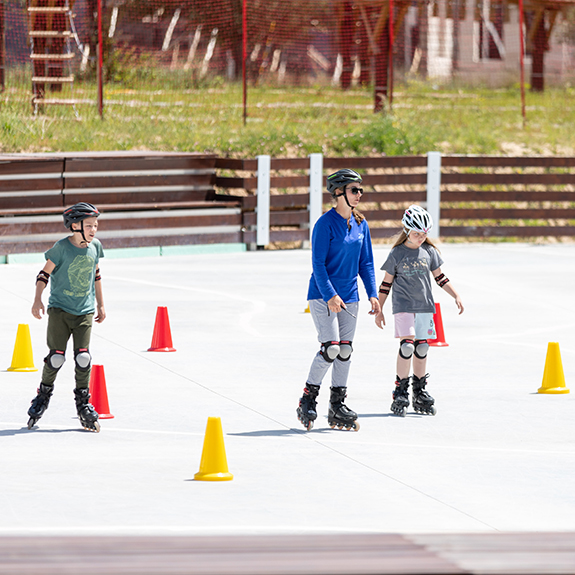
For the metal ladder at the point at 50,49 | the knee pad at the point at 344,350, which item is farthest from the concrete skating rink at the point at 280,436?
the metal ladder at the point at 50,49

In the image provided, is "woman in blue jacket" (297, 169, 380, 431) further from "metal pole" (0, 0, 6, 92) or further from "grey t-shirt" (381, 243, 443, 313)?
"metal pole" (0, 0, 6, 92)

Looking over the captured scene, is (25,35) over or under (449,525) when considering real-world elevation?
over

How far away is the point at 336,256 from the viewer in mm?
8391

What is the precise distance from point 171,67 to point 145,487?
20.1 m

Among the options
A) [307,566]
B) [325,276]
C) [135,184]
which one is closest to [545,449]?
[325,276]

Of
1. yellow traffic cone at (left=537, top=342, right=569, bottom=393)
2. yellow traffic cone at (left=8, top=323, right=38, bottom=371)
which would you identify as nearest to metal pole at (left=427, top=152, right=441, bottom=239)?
yellow traffic cone at (left=537, top=342, right=569, bottom=393)

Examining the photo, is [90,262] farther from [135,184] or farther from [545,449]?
[135,184]

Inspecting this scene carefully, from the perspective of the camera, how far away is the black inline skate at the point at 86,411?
324 inches

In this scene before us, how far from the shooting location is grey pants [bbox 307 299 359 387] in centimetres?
839

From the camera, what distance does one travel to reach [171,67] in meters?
26.0

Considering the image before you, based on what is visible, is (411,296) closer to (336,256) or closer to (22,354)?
(336,256)

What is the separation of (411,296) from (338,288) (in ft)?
3.01

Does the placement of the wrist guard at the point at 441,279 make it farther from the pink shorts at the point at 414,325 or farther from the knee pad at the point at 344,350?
the knee pad at the point at 344,350

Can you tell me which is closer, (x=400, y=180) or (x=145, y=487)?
(x=145, y=487)
